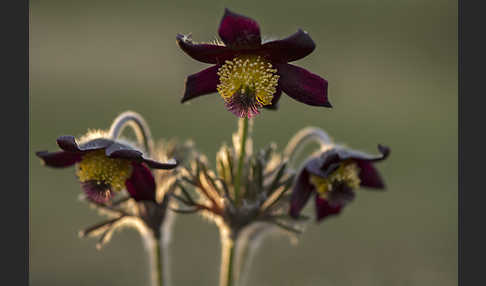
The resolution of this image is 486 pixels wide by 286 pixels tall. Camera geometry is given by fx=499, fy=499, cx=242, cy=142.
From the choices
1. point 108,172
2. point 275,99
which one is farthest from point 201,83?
point 108,172

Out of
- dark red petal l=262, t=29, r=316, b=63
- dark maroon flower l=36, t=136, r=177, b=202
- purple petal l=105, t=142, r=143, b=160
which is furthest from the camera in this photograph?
dark maroon flower l=36, t=136, r=177, b=202

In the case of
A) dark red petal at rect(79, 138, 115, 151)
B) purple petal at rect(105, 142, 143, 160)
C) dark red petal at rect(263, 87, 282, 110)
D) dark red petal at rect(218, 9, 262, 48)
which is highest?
dark red petal at rect(218, 9, 262, 48)

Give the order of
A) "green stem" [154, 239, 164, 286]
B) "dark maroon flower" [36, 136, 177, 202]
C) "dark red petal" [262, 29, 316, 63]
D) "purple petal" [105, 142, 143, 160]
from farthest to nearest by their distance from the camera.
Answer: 1. "green stem" [154, 239, 164, 286]
2. "dark maroon flower" [36, 136, 177, 202]
3. "purple petal" [105, 142, 143, 160]
4. "dark red petal" [262, 29, 316, 63]

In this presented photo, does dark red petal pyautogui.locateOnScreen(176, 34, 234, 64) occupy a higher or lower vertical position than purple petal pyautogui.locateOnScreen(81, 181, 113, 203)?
higher

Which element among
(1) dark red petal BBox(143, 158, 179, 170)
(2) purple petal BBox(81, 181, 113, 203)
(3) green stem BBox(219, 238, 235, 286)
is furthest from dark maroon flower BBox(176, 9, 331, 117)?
(3) green stem BBox(219, 238, 235, 286)

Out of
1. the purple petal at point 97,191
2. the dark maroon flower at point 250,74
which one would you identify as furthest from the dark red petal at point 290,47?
the purple petal at point 97,191

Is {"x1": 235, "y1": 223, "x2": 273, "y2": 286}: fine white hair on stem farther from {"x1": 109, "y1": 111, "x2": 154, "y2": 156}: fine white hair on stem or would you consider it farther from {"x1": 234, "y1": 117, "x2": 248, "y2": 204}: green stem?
{"x1": 109, "y1": 111, "x2": 154, "y2": 156}: fine white hair on stem
